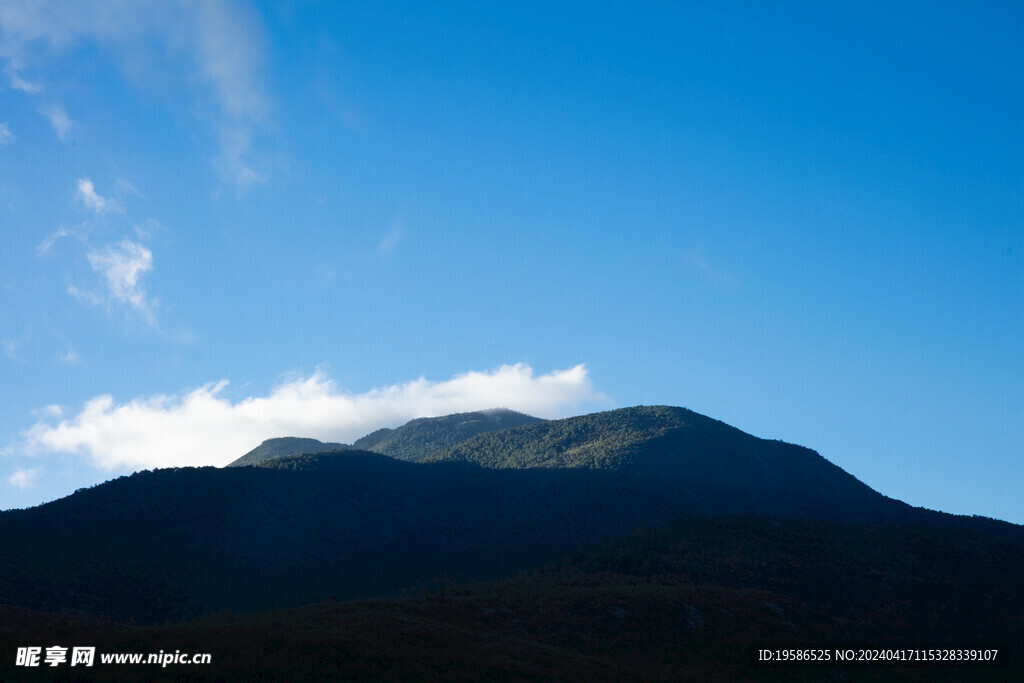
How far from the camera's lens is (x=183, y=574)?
68188mm

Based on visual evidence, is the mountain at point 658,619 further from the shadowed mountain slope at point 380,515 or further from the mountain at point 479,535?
the shadowed mountain slope at point 380,515

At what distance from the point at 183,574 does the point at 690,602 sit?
167 feet

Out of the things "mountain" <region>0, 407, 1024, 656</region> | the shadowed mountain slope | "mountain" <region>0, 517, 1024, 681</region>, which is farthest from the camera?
the shadowed mountain slope

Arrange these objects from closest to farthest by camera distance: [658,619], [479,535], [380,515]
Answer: [658,619]
[479,535]
[380,515]

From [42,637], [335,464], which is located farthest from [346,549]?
[42,637]

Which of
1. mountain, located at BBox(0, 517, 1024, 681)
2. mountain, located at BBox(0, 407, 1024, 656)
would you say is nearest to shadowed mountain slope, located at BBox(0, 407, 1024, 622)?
mountain, located at BBox(0, 407, 1024, 656)

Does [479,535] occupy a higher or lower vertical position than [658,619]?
higher

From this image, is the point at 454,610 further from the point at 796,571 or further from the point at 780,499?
the point at 780,499

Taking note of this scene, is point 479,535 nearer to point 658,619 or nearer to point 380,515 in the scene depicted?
point 380,515

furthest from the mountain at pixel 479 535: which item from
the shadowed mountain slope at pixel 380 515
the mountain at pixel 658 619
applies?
the mountain at pixel 658 619

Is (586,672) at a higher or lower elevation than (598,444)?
lower

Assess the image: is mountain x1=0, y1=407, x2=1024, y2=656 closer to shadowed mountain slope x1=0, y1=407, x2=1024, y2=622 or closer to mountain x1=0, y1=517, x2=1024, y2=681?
shadowed mountain slope x1=0, y1=407, x2=1024, y2=622

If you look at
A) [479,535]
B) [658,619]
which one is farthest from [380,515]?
[658,619]

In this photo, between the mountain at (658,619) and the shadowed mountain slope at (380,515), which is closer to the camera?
the mountain at (658,619)
